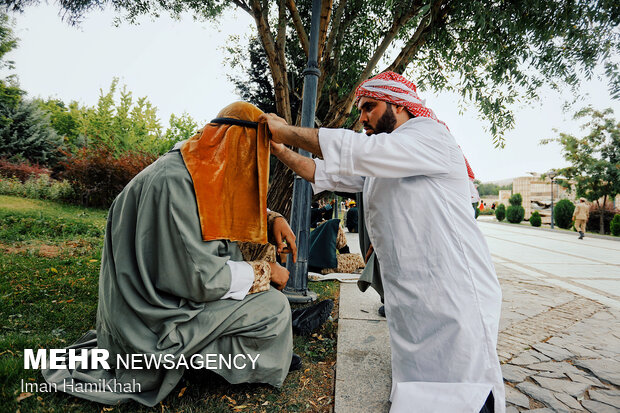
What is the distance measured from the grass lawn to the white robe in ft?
3.46

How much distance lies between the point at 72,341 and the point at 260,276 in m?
1.99

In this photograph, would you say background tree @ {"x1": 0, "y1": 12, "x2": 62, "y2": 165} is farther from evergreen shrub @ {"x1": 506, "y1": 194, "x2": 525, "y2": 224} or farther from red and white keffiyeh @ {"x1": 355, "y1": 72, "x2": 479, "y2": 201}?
evergreen shrub @ {"x1": 506, "y1": 194, "x2": 525, "y2": 224}

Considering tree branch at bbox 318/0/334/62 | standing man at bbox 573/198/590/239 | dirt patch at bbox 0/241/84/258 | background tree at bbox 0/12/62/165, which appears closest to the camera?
tree branch at bbox 318/0/334/62

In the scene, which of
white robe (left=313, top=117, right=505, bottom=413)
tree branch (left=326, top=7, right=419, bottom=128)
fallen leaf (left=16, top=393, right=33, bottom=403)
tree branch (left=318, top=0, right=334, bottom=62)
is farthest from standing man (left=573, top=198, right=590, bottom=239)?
fallen leaf (left=16, top=393, right=33, bottom=403)

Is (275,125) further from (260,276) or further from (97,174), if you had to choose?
(97,174)

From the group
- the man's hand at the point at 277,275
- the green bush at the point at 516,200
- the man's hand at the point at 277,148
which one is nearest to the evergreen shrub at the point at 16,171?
the man's hand at the point at 277,275

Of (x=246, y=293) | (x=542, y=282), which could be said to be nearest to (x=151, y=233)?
(x=246, y=293)

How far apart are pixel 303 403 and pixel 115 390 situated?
1164mm

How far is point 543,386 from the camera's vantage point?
2.83 m

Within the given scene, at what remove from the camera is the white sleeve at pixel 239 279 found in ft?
7.29

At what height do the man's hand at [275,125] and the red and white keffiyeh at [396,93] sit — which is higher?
the red and white keffiyeh at [396,93]

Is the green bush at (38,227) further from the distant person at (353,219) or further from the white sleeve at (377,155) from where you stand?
the white sleeve at (377,155)

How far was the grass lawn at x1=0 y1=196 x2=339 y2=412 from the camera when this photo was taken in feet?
7.23

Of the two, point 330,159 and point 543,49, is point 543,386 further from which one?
point 543,49
